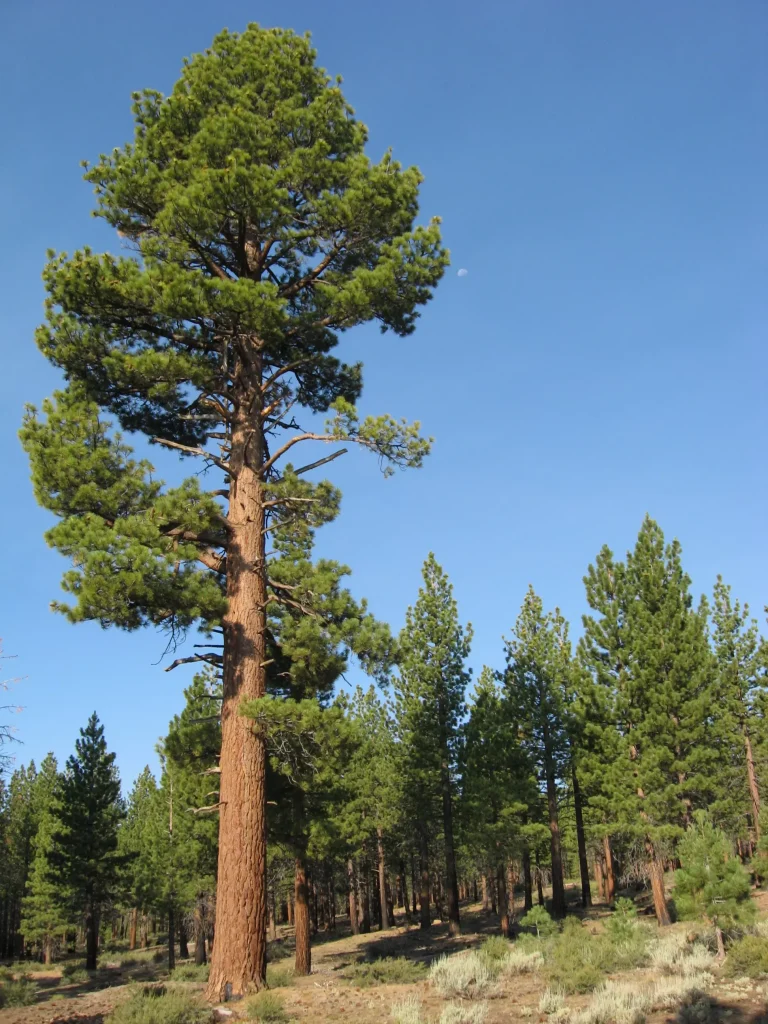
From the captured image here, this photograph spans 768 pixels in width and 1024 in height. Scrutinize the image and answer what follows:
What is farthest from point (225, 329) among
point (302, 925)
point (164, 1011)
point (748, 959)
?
point (302, 925)

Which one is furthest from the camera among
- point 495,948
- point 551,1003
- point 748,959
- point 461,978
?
point 495,948

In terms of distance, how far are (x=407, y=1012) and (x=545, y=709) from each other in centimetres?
2494

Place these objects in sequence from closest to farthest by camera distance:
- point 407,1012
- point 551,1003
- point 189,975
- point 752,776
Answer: point 407,1012, point 551,1003, point 189,975, point 752,776

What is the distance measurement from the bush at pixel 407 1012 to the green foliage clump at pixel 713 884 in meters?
6.80

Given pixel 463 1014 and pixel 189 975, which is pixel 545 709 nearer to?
pixel 189 975

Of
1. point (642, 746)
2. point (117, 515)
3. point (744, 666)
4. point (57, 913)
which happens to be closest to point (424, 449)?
point (117, 515)

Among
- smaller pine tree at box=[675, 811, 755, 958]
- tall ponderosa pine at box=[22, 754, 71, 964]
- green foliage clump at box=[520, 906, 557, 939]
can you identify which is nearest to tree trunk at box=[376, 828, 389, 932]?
tall ponderosa pine at box=[22, 754, 71, 964]

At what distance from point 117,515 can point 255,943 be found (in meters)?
5.72

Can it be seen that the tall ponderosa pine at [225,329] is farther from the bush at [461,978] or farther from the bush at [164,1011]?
the bush at [461,978]

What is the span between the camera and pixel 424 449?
34.7 ft

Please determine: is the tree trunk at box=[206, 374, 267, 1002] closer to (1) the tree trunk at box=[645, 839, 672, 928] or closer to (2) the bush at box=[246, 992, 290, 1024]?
(2) the bush at box=[246, 992, 290, 1024]

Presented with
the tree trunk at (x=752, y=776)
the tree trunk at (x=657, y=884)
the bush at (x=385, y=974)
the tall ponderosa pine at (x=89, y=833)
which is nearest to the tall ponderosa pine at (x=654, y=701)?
the tree trunk at (x=657, y=884)

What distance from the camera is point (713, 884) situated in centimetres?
1274

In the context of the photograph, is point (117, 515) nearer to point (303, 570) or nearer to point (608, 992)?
point (303, 570)
